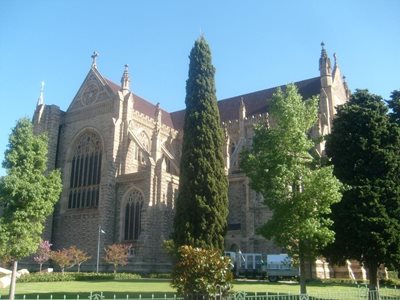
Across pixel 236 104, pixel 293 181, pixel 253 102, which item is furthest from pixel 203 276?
pixel 236 104

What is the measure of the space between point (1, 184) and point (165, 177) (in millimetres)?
21172

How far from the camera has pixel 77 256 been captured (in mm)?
37344

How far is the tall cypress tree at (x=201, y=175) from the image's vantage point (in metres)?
22.3

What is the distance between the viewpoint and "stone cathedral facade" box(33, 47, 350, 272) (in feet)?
127

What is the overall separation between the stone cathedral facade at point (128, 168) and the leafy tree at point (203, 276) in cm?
2389

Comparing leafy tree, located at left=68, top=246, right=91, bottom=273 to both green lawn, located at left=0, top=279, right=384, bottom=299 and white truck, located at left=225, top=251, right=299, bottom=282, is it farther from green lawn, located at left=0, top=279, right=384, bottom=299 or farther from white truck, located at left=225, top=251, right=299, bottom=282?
white truck, located at left=225, top=251, right=299, bottom=282

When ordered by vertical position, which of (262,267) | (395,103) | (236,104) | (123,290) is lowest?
(123,290)

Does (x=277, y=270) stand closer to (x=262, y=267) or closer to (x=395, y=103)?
(x=262, y=267)

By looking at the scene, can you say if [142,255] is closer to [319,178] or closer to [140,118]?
[140,118]

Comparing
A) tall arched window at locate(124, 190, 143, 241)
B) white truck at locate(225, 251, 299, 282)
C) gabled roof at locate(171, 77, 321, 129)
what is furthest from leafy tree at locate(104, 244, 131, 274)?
gabled roof at locate(171, 77, 321, 129)

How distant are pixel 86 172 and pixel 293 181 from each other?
101 ft

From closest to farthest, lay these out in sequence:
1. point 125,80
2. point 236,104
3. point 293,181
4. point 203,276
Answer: point 203,276, point 293,181, point 125,80, point 236,104

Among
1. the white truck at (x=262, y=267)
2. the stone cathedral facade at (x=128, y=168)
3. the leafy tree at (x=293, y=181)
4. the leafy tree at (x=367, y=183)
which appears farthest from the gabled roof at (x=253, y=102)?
the leafy tree at (x=293, y=181)

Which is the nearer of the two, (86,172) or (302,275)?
(302,275)
